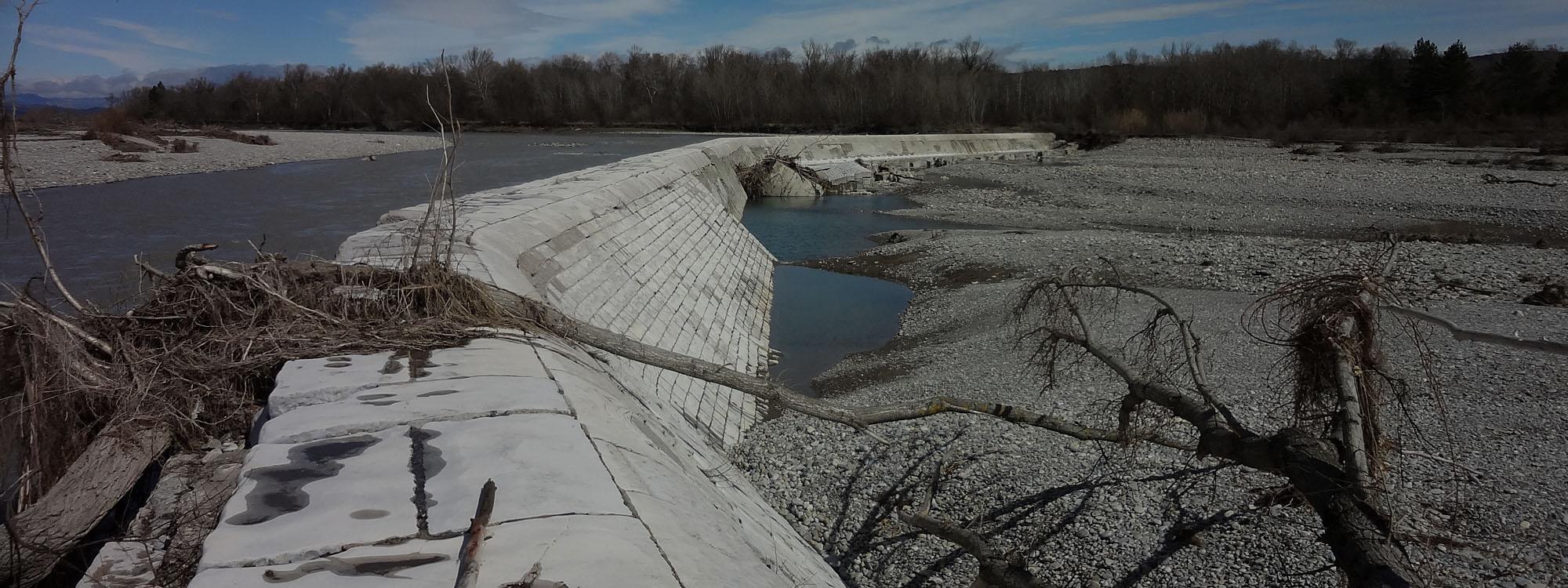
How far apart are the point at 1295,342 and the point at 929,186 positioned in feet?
86.2

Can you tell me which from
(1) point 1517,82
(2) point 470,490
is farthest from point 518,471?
(1) point 1517,82

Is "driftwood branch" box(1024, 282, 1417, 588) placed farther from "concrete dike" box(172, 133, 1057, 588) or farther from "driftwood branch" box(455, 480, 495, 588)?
"driftwood branch" box(455, 480, 495, 588)

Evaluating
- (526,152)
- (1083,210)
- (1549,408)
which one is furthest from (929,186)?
(1549,408)

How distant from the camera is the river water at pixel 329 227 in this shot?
11.2 meters

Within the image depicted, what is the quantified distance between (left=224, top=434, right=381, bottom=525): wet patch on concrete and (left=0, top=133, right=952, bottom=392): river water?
2385 millimetres

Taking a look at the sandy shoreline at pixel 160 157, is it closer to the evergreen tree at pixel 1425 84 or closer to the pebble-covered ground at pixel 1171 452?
the pebble-covered ground at pixel 1171 452

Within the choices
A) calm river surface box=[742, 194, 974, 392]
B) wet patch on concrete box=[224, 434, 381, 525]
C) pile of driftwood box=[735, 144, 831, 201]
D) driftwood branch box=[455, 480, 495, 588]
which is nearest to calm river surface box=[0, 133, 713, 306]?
wet patch on concrete box=[224, 434, 381, 525]

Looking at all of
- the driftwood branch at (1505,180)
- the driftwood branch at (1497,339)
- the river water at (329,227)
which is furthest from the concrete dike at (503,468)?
the driftwood branch at (1505,180)

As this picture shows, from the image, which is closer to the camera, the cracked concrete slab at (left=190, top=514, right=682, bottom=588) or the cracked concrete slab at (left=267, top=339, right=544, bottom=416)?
the cracked concrete slab at (left=190, top=514, right=682, bottom=588)

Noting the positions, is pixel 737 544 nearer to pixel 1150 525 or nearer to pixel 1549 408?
pixel 1150 525

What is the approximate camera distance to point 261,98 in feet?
257

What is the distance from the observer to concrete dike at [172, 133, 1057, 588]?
264 centimetres

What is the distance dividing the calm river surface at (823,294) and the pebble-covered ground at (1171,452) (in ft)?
1.36

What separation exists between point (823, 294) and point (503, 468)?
1086 centimetres
